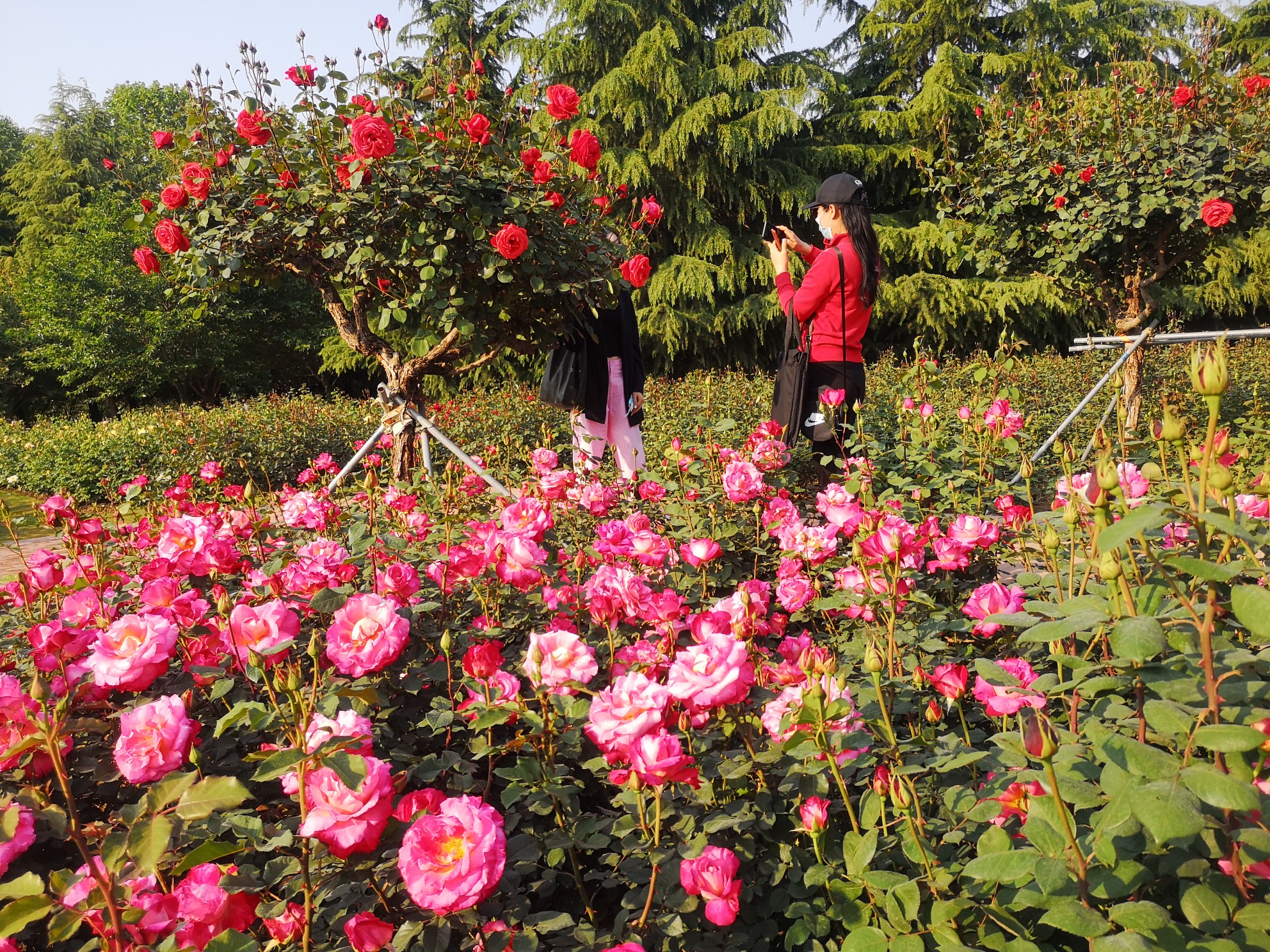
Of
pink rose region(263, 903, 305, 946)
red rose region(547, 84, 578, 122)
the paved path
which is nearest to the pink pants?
red rose region(547, 84, 578, 122)

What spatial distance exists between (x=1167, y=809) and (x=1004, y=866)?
0.41 feet

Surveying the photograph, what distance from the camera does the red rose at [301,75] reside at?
9.67 ft

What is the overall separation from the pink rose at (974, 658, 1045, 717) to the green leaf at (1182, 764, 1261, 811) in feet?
0.74

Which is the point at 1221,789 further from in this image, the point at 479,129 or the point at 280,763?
the point at 479,129

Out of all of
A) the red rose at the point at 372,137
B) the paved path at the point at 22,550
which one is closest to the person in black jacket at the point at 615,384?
the red rose at the point at 372,137

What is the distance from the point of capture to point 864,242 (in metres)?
3.07

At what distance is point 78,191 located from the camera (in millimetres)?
20094

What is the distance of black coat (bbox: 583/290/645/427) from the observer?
360 centimetres

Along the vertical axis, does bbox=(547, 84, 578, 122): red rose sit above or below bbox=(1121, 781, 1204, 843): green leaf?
above

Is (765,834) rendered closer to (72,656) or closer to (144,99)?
(72,656)

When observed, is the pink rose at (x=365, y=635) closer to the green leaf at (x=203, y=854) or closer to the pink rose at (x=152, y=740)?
the pink rose at (x=152, y=740)

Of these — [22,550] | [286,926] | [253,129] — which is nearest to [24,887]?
[286,926]

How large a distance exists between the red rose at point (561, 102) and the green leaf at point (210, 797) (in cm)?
272

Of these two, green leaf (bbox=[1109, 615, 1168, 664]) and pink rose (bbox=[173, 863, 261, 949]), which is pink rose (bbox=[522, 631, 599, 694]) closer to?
pink rose (bbox=[173, 863, 261, 949])
